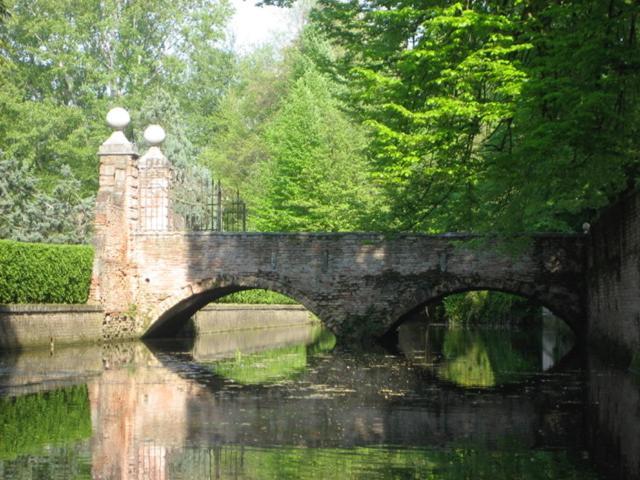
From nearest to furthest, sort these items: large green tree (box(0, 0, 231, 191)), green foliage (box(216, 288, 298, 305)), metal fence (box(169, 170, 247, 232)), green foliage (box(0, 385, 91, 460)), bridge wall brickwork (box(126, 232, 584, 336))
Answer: green foliage (box(0, 385, 91, 460)) < bridge wall brickwork (box(126, 232, 584, 336)) < metal fence (box(169, 170, 247, 232)) < green foliage (box(216, 288, 298, 305)) < large green tree (box(0, 0, 231, 191))

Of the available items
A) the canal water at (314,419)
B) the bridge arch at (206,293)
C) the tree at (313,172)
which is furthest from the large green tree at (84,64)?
the canal water at (314,419)

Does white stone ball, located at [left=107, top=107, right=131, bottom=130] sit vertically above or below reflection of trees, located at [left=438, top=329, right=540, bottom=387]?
above

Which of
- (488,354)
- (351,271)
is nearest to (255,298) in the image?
(351,271)

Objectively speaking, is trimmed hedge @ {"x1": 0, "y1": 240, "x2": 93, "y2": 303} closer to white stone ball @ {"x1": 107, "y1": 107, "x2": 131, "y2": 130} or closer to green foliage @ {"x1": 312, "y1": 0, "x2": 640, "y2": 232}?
white stone ball @ {"x1": 107, "y1": 107, "x2": 131, "y2": 130}

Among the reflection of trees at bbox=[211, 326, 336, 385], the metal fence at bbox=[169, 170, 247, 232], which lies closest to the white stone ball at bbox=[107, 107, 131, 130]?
the metal fence at bbox=[169, 170, 247, 232]

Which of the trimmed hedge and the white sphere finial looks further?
the white sphere finial

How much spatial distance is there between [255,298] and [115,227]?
1365cm

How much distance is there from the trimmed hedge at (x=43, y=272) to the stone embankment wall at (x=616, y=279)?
1254 cm

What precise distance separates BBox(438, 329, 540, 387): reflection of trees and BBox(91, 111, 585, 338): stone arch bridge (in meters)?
1.77

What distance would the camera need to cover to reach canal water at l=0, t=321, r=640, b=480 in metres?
8.03

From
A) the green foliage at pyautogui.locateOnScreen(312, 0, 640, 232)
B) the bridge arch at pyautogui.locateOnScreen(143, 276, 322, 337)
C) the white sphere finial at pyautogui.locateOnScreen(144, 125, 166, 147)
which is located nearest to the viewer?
the green foliage at pyautogui.locateOnScreen(312, 0, 640, 232)

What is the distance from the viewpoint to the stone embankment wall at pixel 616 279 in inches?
669

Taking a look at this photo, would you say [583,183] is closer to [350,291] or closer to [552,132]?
[552,132]

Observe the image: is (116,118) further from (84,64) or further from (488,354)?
(84,64)
